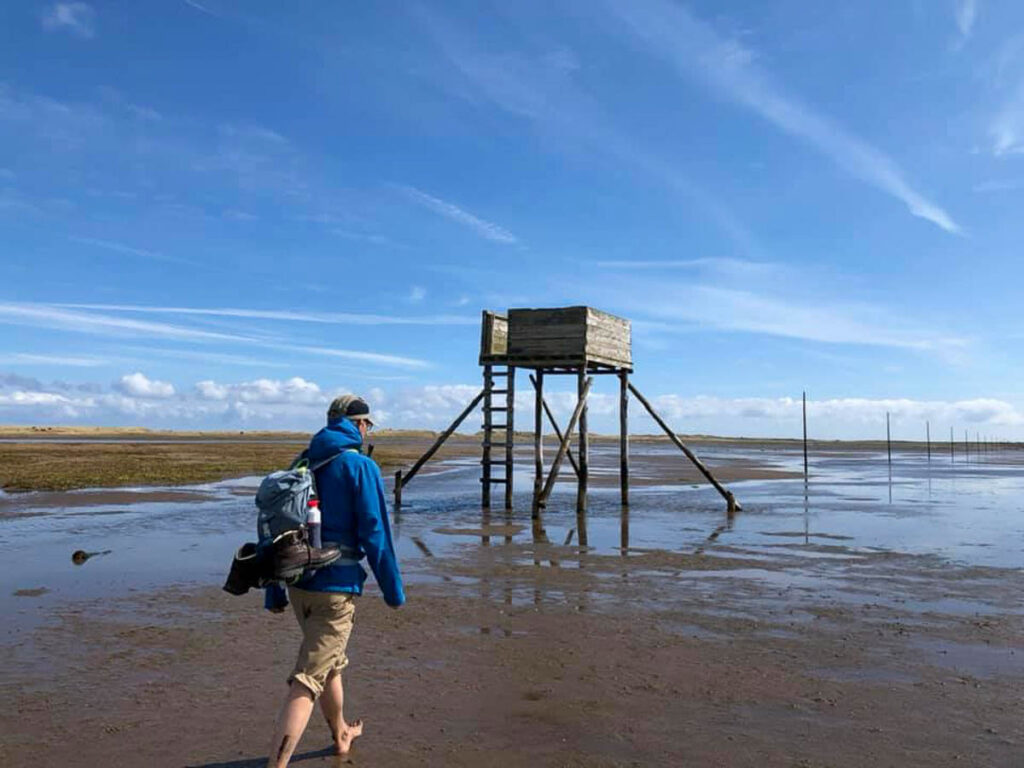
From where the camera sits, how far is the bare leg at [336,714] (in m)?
4.97

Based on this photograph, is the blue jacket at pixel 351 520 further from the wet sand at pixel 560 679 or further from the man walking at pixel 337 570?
the wet sand at pixel 560 679

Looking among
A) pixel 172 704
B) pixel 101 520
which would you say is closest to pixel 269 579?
pixel 172 704

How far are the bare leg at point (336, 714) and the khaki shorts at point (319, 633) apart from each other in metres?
0.09

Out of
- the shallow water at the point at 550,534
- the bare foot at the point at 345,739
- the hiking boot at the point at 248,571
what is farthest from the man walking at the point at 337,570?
the shallow water at the point at 550,534

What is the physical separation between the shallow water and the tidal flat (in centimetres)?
12

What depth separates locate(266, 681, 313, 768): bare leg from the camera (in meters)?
4.59

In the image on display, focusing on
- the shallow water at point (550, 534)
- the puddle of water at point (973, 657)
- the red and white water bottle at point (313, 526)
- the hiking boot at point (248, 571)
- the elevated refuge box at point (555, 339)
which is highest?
the elevated refuge box at point (555, 339)

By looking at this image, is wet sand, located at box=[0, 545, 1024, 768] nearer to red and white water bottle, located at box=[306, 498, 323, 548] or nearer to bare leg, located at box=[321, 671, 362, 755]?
bare leg, located at box=[321, 671, 362, 755]

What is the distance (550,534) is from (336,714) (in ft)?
36.8

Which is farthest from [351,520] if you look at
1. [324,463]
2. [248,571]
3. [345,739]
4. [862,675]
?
[862,675]

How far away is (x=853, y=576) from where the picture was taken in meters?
11.5

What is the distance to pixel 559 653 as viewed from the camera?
7.45 m

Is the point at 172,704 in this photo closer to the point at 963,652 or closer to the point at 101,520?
the point at 963,652

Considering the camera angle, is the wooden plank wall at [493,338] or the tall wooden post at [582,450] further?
the wooden plank wall at [493,338]
